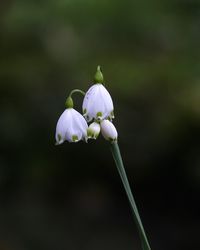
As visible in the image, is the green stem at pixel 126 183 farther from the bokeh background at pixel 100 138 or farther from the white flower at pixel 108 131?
the bokeh background at pixel 100 138

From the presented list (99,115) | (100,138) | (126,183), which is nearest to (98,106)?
(99,115)

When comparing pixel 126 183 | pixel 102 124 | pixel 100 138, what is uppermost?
pixel 100 138

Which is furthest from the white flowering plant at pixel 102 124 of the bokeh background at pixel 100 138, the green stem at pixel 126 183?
the bokeh background at pixel 100 138

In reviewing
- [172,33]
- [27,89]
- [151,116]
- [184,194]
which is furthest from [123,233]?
[172,33]

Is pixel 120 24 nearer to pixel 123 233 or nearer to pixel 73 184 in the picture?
pixel 73 184

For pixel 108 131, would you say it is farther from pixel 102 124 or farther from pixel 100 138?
pixel 100 138
